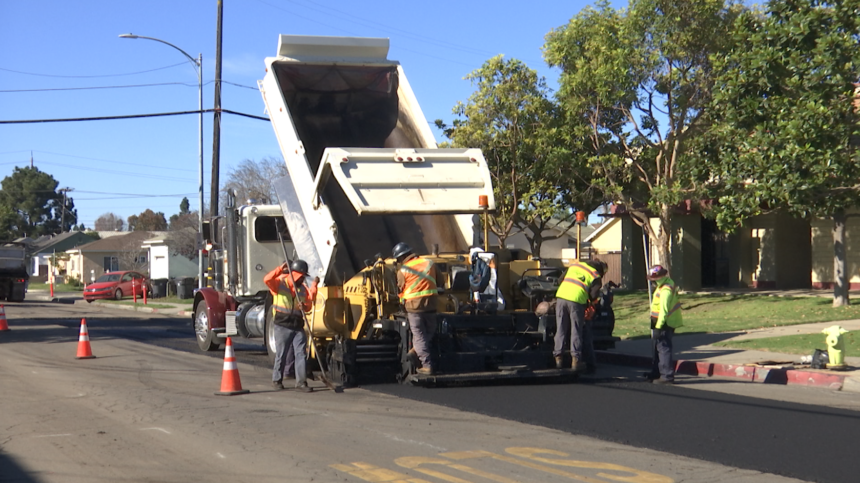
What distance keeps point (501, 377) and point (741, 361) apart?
3859 millimetres

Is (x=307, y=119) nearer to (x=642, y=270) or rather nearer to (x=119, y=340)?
(x=119, y=340)

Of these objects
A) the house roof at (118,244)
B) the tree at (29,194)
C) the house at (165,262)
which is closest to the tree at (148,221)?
the tree at (29,194)

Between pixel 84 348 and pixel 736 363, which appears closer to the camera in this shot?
pixel 736 363

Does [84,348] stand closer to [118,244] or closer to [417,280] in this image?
[417,280]

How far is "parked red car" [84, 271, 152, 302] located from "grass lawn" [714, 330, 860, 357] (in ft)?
103

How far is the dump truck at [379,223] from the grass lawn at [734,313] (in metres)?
6.36

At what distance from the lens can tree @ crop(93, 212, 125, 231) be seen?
133m

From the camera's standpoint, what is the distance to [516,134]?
23828 mm

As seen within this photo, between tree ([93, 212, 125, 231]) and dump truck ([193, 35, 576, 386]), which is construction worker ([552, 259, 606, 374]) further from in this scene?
tree ([93, 212, 125, 231])

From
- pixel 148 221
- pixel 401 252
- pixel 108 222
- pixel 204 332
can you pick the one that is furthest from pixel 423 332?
pixel 108 222

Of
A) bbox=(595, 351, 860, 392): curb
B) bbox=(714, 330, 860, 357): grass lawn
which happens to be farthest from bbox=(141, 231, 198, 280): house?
bbox=(595, 351, 860, 392): curb

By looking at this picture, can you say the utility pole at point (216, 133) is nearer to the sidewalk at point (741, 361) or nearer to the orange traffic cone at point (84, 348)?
the orange traffic cone at point (84, 348)

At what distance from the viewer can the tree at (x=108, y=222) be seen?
133 m

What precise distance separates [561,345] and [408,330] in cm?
189
